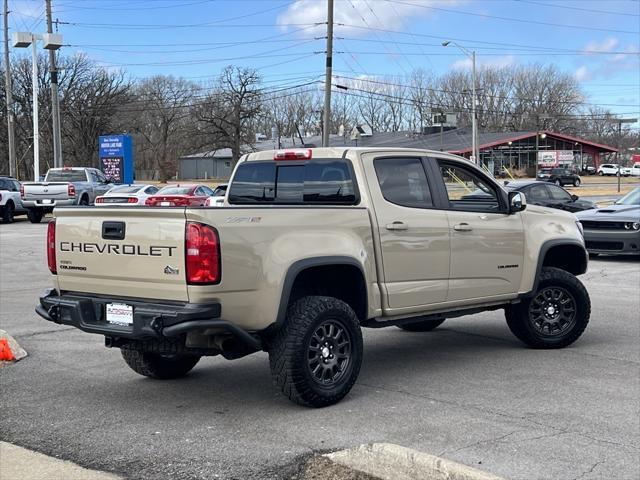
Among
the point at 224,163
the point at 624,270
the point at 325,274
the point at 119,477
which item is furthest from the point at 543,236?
the point at 224,163

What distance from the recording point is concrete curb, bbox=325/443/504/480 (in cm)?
399

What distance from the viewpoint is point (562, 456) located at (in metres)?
4.76

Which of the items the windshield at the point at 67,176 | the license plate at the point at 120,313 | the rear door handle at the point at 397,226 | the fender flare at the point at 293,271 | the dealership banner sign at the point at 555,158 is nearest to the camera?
the license plate at the point at 120,313

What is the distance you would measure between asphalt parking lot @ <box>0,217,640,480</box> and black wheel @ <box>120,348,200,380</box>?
0.10m

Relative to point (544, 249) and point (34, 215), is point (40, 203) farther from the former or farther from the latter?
point (544, 249)

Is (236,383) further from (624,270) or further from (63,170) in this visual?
(63,170)

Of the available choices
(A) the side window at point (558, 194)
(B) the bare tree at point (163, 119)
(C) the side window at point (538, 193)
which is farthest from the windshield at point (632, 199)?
(B) the bare tree at point (163, 119)

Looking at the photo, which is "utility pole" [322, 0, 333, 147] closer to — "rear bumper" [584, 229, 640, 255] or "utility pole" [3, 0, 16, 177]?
"utility pole" [3, 0, 16, 177]

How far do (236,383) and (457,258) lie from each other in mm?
2247

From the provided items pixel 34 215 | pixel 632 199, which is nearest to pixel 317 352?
pixel 632 199

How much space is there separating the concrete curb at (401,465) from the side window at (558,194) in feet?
55.0

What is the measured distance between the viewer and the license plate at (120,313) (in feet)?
17.4

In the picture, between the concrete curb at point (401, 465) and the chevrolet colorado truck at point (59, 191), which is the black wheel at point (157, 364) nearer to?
the concrete curb at point (401, 465)

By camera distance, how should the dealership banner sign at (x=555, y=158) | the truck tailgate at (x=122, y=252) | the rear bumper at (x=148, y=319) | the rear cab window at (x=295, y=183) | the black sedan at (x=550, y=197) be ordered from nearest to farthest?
the rear bumper at (x=148, y=319) < the truck tailgate at (x=122, y=252) < the rear cab window at (x=295, y=183) < the black sedan at (x=550, y=197) < the dealership banner sign at (x=555, y=158)
